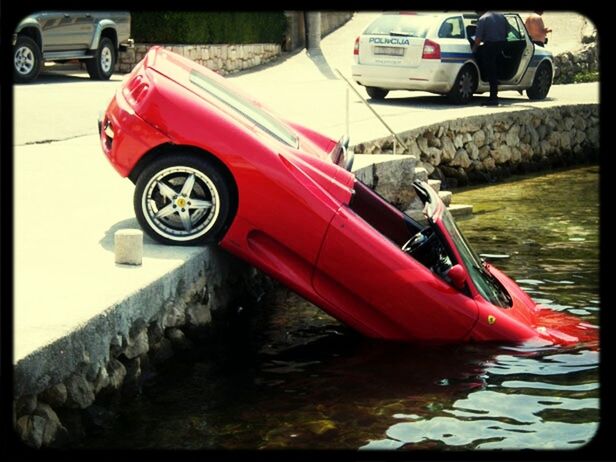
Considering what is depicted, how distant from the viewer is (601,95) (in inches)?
149

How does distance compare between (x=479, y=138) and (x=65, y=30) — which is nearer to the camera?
(x=479, y=138)

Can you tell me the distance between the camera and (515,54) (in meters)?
22.4

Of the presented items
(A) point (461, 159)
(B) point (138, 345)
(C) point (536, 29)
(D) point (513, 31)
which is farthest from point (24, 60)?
(B) point (138, 345)

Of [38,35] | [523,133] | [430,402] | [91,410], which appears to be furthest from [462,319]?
[38,35]

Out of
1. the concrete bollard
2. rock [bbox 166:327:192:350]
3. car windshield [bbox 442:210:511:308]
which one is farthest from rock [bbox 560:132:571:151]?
the concrete bollard

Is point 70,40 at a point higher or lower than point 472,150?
higher

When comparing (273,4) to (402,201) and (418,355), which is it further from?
(402,201)

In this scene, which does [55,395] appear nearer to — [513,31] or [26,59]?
[26,59]

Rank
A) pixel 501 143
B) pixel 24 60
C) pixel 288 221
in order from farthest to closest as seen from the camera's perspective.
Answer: pixel 24 60 → pixel 501 143 → pixel 288 221

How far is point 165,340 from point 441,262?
6.21 ft

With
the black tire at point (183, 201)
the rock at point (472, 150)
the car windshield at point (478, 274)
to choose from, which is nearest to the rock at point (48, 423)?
the black tire at point (183, 201)

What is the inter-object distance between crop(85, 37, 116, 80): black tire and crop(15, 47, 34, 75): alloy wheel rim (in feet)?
6.95

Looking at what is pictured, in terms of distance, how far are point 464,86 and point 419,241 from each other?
13162 mm

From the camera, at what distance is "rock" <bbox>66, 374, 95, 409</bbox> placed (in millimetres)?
6195
